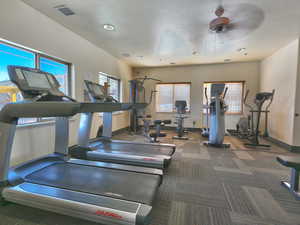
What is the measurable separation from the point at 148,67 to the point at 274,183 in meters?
5.57

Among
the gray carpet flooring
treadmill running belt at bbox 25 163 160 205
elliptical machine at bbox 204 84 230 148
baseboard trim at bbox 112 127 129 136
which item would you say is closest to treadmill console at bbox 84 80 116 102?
treadmill running belt at bbox 25 163 160 205

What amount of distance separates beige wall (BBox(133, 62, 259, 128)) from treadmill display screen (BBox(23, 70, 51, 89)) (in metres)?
4.76

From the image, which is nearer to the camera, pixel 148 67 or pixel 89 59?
pixel 89 59

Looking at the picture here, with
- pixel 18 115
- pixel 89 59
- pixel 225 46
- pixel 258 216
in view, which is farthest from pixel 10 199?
pixel 225 46

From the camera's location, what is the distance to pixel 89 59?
386 cm

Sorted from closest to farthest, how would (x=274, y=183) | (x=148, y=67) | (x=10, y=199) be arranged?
(x=10, y=199)
(x=274, y=183)
(x=148, y=67)

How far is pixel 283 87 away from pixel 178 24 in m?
3.47

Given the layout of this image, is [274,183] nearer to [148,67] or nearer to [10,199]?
[10,199]

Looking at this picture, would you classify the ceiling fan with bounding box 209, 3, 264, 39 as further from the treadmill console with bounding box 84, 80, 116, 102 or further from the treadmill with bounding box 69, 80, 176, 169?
the treadmill console with bounding box 84, 80, 116, 102

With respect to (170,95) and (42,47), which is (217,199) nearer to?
(42,47)

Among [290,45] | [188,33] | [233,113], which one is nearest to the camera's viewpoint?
[188,33]

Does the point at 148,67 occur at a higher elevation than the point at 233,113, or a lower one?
higher

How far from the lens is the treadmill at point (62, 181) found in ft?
4.15

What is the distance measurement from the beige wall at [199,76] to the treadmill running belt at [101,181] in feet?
15.2
